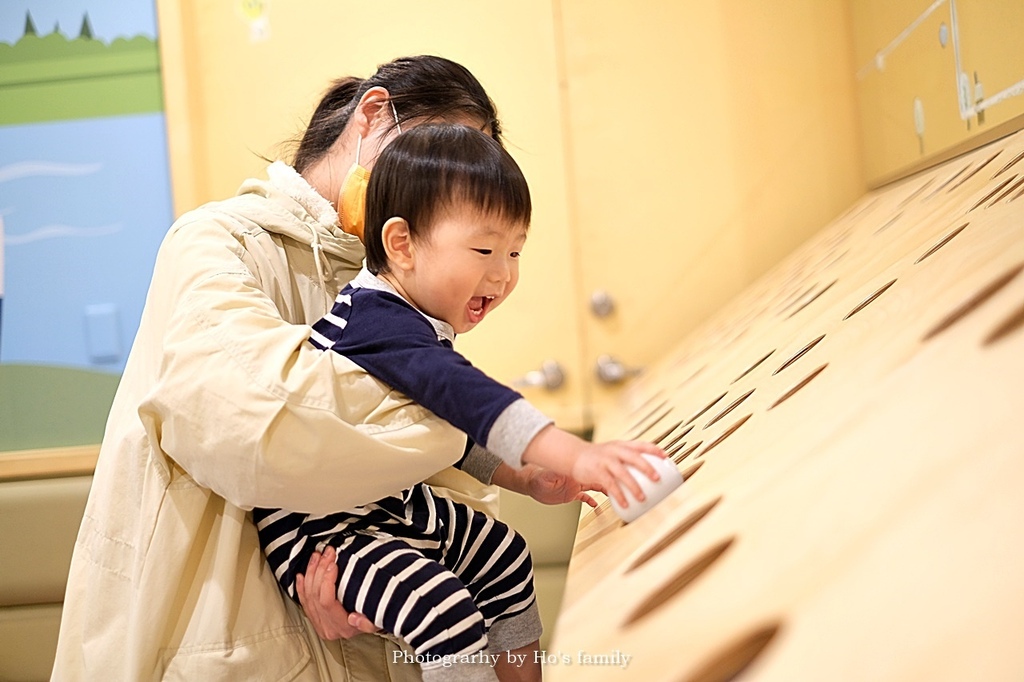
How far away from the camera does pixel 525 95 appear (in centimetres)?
253

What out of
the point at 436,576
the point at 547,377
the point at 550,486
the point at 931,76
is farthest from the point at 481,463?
the point at 931,76

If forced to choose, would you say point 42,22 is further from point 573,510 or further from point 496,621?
point 496,621

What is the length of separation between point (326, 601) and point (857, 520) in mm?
645

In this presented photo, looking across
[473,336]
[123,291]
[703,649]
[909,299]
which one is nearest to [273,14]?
[123,291]

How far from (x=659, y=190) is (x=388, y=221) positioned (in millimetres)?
1558

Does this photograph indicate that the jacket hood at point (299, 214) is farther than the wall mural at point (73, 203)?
No

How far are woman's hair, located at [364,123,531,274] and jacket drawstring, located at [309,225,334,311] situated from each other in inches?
4.0

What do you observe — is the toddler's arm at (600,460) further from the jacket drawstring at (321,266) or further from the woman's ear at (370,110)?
the woman's ear at (370,110)

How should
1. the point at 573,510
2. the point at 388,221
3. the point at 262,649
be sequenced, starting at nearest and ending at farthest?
the point at 262,649 < the point at 388,221 < the point at 573,510

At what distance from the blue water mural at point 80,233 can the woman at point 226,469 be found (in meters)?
1.56

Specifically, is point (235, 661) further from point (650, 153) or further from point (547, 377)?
point (650, 153)

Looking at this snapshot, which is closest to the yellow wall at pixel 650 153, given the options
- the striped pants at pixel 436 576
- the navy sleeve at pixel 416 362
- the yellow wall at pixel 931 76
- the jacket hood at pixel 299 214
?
the yellow wall at pixel 931 76

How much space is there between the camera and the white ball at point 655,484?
798mm

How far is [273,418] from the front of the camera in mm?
856
